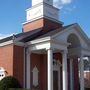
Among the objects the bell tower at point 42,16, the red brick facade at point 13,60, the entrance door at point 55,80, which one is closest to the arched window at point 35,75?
the red brick facade at point 13,60

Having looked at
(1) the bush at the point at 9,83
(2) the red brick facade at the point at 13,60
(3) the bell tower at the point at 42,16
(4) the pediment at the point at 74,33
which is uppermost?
(3) the bell tower at the point at 42,16

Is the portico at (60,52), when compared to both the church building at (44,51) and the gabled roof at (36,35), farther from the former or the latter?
the gabled roof at (36,35)

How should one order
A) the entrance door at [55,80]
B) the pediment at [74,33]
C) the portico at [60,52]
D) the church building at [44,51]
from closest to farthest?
the portico at [60,52]
the church building at [44,51]
the pediment at [74,33]
the entrance door at [55,80]

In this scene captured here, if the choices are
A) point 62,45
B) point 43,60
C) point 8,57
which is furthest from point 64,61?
point 8,57

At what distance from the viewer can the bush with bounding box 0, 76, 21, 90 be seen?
21053 mm

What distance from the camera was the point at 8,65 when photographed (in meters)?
23.6

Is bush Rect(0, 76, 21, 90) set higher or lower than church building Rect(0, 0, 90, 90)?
lower

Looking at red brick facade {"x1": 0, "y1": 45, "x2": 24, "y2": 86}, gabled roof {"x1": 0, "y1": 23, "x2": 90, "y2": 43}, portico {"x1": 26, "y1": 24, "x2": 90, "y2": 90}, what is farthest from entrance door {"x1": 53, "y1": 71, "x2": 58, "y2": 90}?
red brick facade {"x1": 0, "y1": 45, "x2": 24, "y2": 86}

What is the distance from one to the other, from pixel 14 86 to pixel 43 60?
550 centimetres

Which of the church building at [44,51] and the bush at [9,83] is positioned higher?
the church building at [44,51]

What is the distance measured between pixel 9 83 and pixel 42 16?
31.5 feet

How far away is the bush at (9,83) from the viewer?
69.1 ft

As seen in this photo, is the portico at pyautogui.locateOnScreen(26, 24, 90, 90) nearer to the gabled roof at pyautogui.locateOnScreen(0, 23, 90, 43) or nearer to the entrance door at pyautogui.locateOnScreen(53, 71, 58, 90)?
the entrance door at pyautogui.locateOnScreen(53, 71, 58, 90)

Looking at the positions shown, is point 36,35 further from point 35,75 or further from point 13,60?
point 13,60
